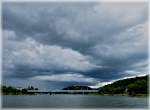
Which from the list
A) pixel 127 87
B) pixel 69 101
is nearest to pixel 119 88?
pixel 127 87

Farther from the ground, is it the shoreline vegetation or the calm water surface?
the shoreline vegetation

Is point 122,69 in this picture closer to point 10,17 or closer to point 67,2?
point 67,2

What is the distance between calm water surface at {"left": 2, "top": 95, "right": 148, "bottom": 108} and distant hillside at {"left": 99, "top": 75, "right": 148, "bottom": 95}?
0.10 metres

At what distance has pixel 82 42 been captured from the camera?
435 cm

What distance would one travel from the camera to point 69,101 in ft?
14.0

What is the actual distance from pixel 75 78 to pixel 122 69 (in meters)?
0.60

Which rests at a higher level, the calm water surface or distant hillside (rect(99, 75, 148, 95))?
distant hillside (rect(99, 75, 148, 95))

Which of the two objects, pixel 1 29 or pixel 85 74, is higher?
pixel 1 29

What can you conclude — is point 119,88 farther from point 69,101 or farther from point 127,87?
point 69,101

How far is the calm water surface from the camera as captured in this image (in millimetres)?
4211

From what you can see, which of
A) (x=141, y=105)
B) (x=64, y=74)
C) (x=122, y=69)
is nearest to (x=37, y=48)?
(x=64, y=74)

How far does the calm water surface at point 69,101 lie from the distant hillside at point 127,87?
0.10m

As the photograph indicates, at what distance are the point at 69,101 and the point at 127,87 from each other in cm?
76

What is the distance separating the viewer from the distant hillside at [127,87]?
423 cm
